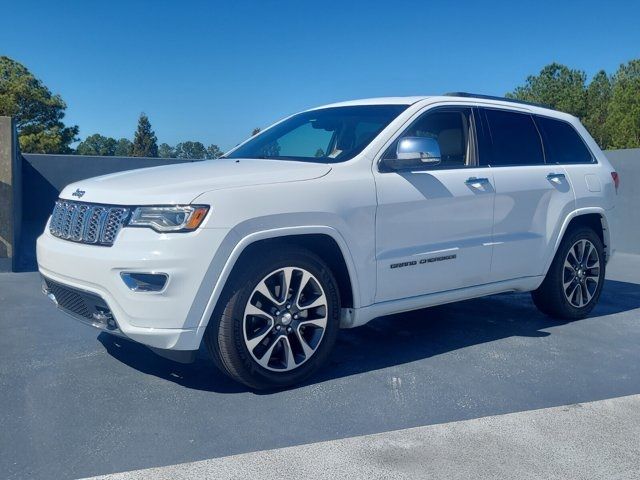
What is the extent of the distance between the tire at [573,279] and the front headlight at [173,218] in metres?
3.47

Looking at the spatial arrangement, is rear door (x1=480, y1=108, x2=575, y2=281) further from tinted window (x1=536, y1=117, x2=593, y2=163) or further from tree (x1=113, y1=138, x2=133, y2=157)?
tree (x1=113, y1=138, x2=133, y2=157)

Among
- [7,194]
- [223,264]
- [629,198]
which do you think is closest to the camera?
[223,264]

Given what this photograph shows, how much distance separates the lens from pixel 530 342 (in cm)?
546

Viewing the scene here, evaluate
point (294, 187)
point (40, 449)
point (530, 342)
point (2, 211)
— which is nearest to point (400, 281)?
point (294, 187)

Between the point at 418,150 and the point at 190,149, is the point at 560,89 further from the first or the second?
the point at 418,150

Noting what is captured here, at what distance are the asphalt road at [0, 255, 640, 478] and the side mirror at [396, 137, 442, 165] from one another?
4.76ft

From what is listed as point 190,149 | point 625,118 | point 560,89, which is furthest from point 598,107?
point 190,149

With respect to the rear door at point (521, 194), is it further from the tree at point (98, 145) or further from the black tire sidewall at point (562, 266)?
the tree at point (98, 145)

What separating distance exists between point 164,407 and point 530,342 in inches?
119

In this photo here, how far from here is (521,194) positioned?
5.40 metres

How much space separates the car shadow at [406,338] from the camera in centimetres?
453

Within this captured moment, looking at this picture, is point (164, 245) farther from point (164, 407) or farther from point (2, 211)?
point (2, 211)

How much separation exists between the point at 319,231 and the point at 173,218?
911mm

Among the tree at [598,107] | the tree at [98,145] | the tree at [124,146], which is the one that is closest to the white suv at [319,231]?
the tree at [598,107]
